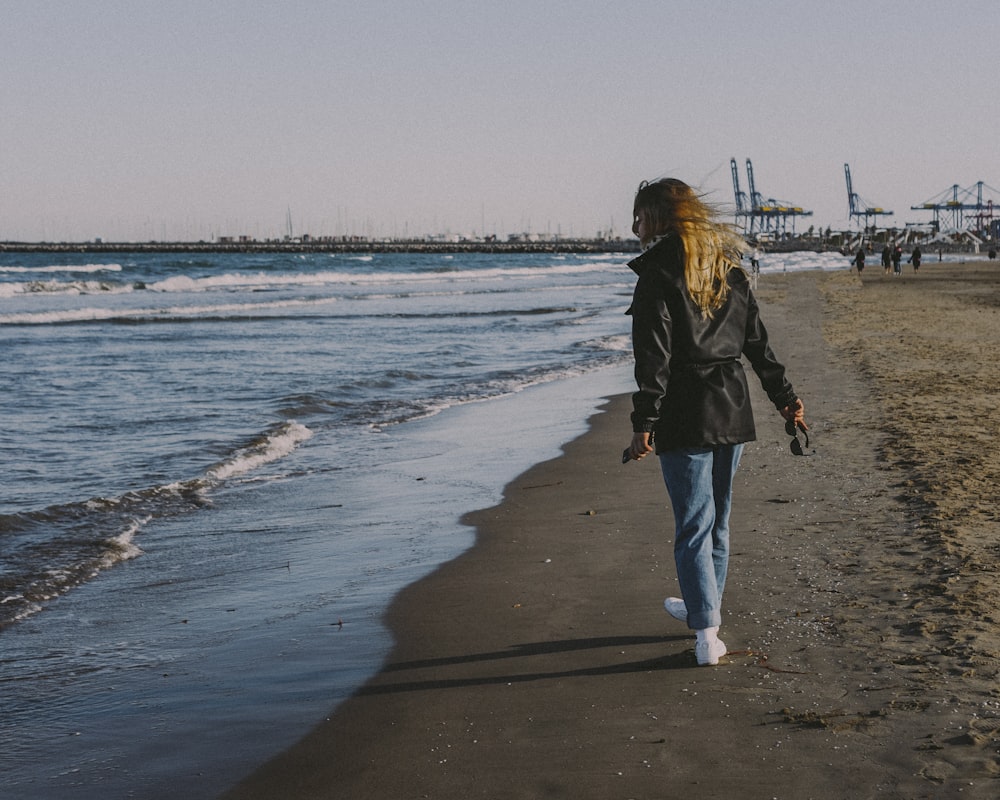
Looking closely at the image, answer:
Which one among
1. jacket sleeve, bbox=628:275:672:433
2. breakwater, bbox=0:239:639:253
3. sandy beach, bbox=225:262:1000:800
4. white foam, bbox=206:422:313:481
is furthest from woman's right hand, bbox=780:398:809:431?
breakwater, bbox=0:239:639:253

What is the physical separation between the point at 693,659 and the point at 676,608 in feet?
0.99

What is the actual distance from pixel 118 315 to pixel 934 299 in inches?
954

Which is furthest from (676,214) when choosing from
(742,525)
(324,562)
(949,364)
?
(949,364)

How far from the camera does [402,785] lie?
9.54 ft

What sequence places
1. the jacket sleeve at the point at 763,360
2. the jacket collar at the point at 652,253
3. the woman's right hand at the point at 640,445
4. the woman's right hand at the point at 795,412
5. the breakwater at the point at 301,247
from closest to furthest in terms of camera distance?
the woman's right hand at the point at 640,445, the jacket collar at the point at 652,253, the jacket sleeve at the point at 763,360, the woman's right hand at the point at 795,412, the breakwater at the point at 301,247

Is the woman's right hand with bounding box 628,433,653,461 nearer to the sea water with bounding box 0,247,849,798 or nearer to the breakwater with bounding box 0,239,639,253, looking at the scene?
the sea water with bounding box 0,247,849,798

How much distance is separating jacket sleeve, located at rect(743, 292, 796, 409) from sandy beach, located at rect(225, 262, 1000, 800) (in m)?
0.92

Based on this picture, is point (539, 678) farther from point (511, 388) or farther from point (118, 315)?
point (118, 315)

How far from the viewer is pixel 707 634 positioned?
362cm

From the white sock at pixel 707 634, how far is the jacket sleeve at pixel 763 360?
34.2 inches

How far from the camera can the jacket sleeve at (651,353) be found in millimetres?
3455

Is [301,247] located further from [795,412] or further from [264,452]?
[795,412]

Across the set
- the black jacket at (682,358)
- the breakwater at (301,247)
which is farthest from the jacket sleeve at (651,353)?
the breakwater at (301,247)

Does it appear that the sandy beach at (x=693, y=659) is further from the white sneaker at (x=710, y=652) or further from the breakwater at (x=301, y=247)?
the breakwater at (x=301, y=247)
